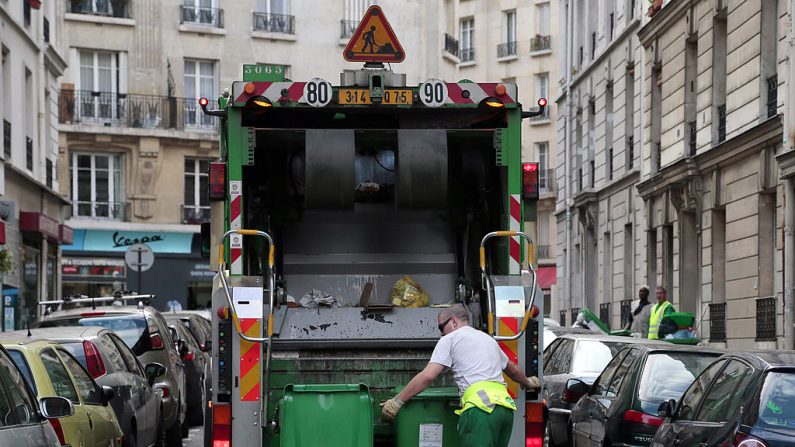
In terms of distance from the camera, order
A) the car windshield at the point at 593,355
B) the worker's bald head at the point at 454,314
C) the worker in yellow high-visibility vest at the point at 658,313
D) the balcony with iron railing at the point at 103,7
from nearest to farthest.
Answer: the worker's bald head at the point at 454,314
the car windshield at the point at 593,355
the worker in yellow high-visibility vest at the point at 658,313
the balcony with iron railing at the point at 103,7

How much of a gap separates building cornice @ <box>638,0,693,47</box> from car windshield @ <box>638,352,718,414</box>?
1619cm

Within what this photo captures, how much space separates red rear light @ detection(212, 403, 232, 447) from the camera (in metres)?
9.13

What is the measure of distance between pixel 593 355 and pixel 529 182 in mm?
4635

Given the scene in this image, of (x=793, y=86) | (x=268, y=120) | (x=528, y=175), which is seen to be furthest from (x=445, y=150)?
(x=793, y=86)

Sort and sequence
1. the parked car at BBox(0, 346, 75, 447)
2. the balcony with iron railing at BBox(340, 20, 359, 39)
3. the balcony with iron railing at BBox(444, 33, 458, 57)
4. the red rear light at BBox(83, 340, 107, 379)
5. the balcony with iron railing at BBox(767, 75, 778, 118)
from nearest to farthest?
the parked car at BBox(0, 346, 75, 447) → the red rear light at BBox(83, 340, 107, 379) → the balcony with iron railing at BBox(767, 75, 778, 118) → the balcony with iron railing at BBox(340, 20, 359, 39) → the balcony with iron railing at BBox(444, 33, 458, 57)

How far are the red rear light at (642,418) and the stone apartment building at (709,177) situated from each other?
412 inches

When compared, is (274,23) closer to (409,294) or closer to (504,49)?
(504,49)

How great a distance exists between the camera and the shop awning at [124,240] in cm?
4156

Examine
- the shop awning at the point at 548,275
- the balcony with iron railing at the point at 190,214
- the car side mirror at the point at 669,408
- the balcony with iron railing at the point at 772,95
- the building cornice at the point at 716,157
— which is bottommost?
the shop awning at the point at 548,275

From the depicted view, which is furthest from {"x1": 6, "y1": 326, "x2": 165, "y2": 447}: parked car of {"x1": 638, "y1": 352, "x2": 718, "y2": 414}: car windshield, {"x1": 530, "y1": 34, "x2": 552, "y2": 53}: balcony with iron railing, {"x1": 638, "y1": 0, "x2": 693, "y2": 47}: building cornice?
{"x1": 530, "y1": 34, "x2": 552, "y2": 53}: balcony with iron railing

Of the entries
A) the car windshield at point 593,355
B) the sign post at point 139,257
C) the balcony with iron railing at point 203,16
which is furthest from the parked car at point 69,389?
the balcony with iron railing at point 203,16

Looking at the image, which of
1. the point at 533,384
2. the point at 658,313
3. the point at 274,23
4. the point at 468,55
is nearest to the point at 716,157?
the point at 658,313

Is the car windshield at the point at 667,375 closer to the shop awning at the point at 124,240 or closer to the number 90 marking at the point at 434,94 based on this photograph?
the number 90 marking at the point at 434,94

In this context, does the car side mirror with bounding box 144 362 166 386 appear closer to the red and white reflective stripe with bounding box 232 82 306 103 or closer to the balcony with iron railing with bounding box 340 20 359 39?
the red and white reflective stripe with bounding box 232 82 306 103
